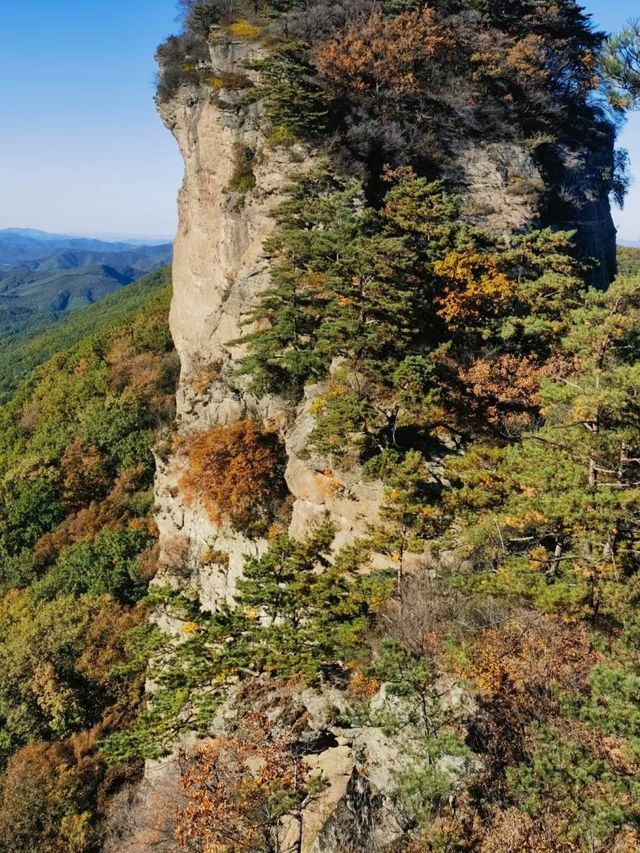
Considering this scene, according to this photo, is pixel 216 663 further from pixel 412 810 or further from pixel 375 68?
pixel 375 68

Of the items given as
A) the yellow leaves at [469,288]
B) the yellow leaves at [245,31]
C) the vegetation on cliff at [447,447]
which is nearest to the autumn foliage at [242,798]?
the vegetation on cliff at [447,447]

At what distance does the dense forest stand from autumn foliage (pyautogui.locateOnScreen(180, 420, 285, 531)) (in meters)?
0.13

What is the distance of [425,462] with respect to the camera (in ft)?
51.7

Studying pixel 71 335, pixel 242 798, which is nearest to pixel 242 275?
pixel 242 798

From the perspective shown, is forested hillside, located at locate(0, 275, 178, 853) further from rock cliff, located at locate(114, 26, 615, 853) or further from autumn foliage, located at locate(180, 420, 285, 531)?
autumn foliage, located at locate(180, 420, 285, 531)

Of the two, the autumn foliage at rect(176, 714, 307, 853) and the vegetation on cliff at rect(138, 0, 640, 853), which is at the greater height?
the vegetation on cliff at rect(138, 0, 640, 853)

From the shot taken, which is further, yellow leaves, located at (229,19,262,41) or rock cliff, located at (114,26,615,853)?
yellow leaves, located at (229,19,262,41)

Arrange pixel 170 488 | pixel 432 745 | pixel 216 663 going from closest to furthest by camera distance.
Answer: pixel 432 745 < pixel 216 663 < pixel 170 488

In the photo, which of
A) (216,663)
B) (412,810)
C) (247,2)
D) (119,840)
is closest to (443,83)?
(247,2)

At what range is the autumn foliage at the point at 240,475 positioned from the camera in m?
20.7

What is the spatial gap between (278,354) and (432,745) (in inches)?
587

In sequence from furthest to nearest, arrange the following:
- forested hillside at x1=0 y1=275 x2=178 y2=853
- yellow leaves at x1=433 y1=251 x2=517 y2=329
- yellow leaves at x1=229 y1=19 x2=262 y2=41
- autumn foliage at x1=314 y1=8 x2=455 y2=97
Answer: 1. yellow leaves at x1=229 y1=19 x2=262 y2=41
2. autumn foliage at x1=314 y1=8 x2=455 y2=97
3. forested hillside at x1=0 y1=275 x2=178 y2=853
4. yellow leaves at x1=433 y1=251 x2=517 y2=329

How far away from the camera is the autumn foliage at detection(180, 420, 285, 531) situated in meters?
20.7

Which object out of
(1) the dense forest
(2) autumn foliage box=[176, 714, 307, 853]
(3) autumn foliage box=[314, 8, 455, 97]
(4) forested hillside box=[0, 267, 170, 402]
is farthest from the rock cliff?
(4) forested hillside box=[0, 267, 170, 402]
